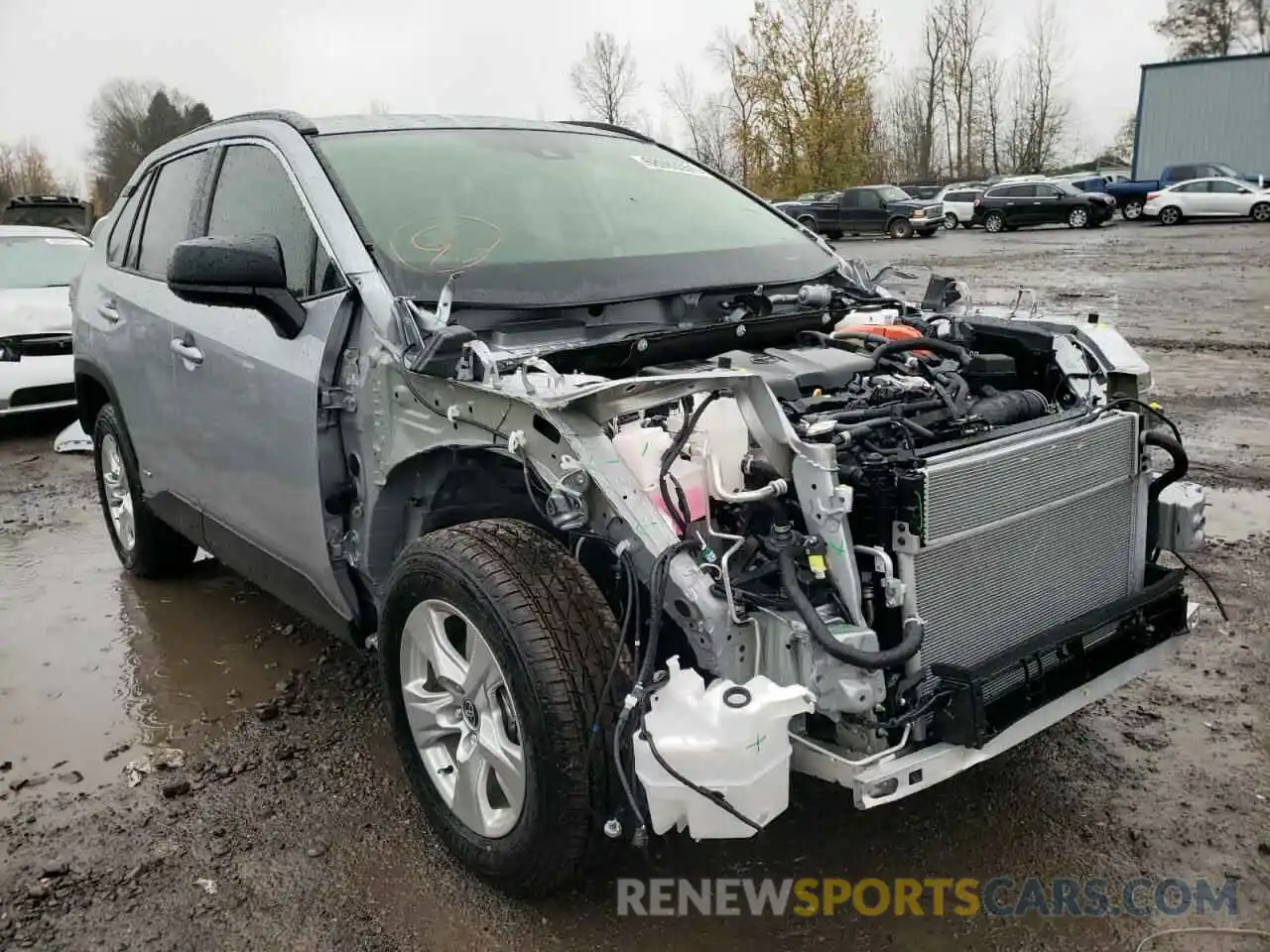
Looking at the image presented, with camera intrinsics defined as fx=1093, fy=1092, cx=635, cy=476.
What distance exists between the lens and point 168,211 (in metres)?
4.44

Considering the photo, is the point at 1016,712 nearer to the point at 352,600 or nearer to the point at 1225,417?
the point at 352,600

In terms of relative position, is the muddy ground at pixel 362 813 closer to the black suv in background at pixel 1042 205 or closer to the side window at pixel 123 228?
the side window at pixel 123 228

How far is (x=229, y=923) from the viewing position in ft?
8.90

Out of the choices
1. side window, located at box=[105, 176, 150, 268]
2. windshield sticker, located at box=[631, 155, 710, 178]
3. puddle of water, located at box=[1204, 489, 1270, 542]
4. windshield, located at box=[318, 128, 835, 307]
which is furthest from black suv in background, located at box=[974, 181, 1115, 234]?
side window, located at box=[105, 176, 150, 268]

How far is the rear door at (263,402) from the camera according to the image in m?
3.23

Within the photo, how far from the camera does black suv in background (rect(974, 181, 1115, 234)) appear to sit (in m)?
29.9

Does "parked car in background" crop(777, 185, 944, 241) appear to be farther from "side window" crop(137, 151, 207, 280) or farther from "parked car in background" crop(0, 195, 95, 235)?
"side window" crop(137, 151, 207, 280)

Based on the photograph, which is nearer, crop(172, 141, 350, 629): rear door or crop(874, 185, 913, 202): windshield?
crop(172, 141, 350, 629): rear door

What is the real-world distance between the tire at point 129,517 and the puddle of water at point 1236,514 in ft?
15.9

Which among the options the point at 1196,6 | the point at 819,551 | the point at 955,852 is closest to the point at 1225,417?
the point at 955,852

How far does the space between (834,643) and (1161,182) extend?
32630mm

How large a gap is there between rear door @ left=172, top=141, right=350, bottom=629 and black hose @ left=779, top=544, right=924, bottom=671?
154cm

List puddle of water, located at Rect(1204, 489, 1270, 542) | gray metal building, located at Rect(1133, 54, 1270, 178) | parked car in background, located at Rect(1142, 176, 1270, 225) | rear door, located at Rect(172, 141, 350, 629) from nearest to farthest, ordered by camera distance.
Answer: rear door, located at Rect(172, 141, 350, 629)
puddle of water, located at Rect(1204, 489, 1270, 542)
parked car in background, located at Rect(1142, 176, 1270, 225)
gray metal building, located at Rect(1133, 54, 1270, 178)

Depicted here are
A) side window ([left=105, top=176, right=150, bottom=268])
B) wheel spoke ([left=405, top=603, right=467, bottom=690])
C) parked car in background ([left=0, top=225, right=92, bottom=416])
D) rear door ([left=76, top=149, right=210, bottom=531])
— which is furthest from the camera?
parked car in background ([left=0, top=225, right=92, bottom=416])
